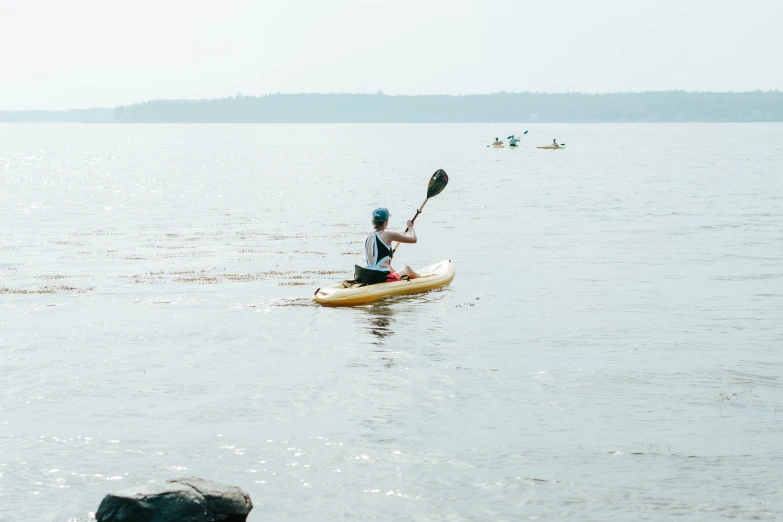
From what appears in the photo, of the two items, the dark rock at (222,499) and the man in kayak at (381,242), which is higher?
the man in kayak at (381,242)

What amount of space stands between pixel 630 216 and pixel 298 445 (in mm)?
31747

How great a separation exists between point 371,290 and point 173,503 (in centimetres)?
1204

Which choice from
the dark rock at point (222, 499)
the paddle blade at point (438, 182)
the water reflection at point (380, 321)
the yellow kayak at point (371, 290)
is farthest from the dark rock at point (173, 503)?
the paddle blade at point (438, 182)

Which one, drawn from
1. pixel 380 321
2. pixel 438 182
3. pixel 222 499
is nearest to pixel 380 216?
pixel 380 321

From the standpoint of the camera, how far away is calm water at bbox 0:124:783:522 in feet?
32.1

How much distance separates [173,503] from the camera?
8172 mm

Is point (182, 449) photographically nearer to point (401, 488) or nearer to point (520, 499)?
point (401, 488)

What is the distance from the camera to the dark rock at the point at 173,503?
8.13 m

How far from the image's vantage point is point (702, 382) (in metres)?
13.7

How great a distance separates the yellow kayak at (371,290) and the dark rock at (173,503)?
11.1 m

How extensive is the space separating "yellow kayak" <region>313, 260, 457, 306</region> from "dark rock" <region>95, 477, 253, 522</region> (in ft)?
36.3

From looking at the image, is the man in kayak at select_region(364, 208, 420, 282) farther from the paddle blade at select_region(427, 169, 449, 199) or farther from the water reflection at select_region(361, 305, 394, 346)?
the paddle blade at select_region(427, 169, 449, 199)

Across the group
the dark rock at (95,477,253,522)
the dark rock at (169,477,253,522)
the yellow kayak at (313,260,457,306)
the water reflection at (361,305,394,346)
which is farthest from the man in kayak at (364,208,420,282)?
the dark rock at (95,477,253,522)

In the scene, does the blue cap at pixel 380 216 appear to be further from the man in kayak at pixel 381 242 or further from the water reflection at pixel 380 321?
the water reflection at pixel 380 321
